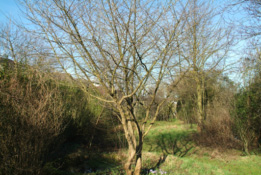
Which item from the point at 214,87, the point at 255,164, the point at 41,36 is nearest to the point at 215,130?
the point at 255,164

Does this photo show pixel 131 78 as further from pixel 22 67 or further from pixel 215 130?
pixel 215 130

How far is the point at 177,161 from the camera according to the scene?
4.94m

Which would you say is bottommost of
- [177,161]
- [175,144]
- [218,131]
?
[175,144]

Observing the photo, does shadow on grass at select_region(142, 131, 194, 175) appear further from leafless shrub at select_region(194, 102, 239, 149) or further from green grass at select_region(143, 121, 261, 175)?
leafless shrub at select_region(194, 102, 239, 149)

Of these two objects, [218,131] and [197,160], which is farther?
[218,131]

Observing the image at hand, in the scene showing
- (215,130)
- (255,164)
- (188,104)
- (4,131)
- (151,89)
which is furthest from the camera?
(188,104)

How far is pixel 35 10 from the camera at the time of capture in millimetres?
3523

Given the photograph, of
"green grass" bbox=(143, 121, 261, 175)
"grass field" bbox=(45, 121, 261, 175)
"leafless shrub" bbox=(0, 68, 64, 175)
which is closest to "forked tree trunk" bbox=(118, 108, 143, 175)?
"grass field" bbox=(45, 121, 261, 175)

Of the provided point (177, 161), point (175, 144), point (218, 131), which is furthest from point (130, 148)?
point (175, 144)

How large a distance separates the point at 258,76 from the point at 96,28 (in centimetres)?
587

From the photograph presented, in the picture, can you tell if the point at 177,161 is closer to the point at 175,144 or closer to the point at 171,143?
the point at 175,144

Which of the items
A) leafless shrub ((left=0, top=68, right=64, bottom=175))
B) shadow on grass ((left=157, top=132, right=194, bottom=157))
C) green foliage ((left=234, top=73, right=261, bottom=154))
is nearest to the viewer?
leafless shrub ((left=0, top=68, right=64, bottom=175))

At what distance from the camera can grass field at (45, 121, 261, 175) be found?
177 inches

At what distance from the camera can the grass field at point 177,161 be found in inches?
177
